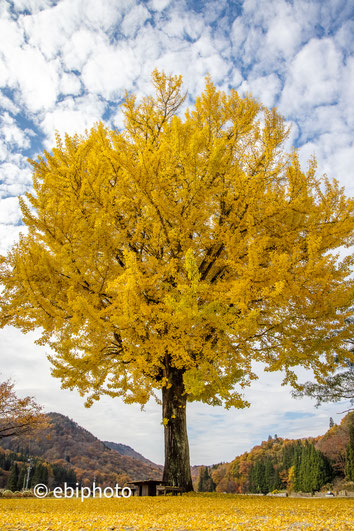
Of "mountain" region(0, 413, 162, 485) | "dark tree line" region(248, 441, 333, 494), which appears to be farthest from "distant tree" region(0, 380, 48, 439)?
"dark tree line" region(248, 441, 333, 494)

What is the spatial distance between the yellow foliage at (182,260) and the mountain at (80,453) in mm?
39606

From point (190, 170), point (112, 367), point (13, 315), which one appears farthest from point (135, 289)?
point (112, 367)

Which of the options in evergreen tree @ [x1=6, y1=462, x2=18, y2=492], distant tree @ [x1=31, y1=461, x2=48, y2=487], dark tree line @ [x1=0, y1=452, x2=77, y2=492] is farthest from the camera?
distant tree @ [x1=31, y1=461, x2=48, y2=487]

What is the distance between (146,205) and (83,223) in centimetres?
146

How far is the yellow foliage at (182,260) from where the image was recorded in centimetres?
679

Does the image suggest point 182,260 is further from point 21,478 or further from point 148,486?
point 21,478

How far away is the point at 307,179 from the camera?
26.9 feet

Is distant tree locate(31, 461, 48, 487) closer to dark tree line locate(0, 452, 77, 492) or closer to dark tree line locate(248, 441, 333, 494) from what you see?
dark tree line locate(0, 452, 77, 492)

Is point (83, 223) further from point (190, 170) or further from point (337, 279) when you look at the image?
point (337, 279)

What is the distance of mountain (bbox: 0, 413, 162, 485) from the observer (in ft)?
145

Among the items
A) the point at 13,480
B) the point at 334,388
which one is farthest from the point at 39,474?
the point at 334,388

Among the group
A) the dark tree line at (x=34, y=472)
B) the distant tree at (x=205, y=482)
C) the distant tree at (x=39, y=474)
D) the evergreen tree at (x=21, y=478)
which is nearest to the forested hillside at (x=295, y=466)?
the distant tree at (x=205, y=482)

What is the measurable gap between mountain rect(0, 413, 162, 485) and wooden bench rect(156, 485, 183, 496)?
37.3 meters

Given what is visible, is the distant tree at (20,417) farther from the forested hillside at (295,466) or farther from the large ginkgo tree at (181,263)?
the forested hillside at (295,466)
